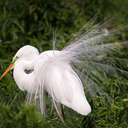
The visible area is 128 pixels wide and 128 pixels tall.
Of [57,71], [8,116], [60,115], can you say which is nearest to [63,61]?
[57,71]

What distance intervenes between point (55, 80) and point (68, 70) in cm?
13

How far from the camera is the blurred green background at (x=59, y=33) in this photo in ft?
8.48

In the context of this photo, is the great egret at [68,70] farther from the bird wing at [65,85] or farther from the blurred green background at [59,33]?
the blurred green background at [59,33]

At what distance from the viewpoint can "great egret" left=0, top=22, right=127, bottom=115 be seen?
236 cm

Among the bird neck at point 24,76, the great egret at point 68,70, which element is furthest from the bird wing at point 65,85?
the bird neck at point 24,76

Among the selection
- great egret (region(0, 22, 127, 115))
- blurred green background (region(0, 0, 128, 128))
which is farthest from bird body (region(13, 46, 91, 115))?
blurred green background (region(0, 0, 128, 128))

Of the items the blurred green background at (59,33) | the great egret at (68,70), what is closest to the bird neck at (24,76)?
the great egret at (68,70)

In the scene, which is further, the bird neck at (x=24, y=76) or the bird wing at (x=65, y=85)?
the bird neck at (x=24, y=76)

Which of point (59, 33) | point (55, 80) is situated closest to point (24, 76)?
point (55, 80)

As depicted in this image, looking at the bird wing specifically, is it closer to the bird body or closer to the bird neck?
the bird body

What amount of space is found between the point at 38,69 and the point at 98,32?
1.74 feet

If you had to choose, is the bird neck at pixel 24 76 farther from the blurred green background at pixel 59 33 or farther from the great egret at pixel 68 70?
the blurred green background at pixel 59 33

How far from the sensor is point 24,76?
255cm

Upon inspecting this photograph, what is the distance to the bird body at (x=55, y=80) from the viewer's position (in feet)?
7.61
